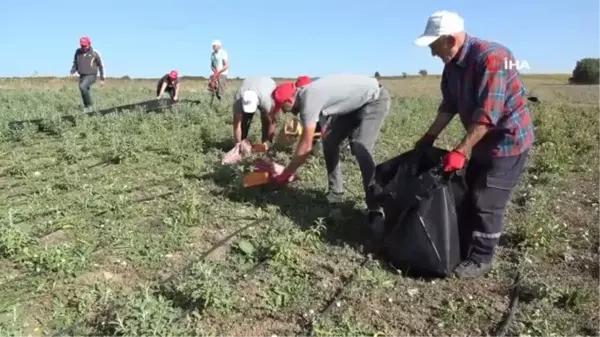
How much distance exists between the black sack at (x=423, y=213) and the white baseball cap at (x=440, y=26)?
0.82 metres

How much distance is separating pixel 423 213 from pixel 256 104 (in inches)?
125

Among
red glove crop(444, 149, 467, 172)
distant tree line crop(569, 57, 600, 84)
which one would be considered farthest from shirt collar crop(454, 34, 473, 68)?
distant tree line crop(569, 57, 600, 84)

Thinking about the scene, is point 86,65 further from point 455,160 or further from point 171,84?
point 455,160

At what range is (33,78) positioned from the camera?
32594 millimetres

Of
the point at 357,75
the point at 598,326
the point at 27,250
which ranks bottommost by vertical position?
the point at 598,326

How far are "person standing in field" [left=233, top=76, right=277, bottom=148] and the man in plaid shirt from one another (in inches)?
112

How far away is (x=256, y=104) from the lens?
6.33 metres

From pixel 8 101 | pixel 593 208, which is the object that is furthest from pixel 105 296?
pixel 8 101

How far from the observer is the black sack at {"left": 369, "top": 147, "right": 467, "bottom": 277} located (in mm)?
3590

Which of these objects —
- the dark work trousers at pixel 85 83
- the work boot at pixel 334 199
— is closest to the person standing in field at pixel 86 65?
the dark work trousers at pixel 85 83

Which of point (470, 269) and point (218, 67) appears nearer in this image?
point (470, 269)

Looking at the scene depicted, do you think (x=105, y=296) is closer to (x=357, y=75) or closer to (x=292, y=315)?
(x=292, y=315)

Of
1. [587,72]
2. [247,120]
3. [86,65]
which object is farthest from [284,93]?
[587,72]

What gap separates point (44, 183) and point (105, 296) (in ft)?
9.58
